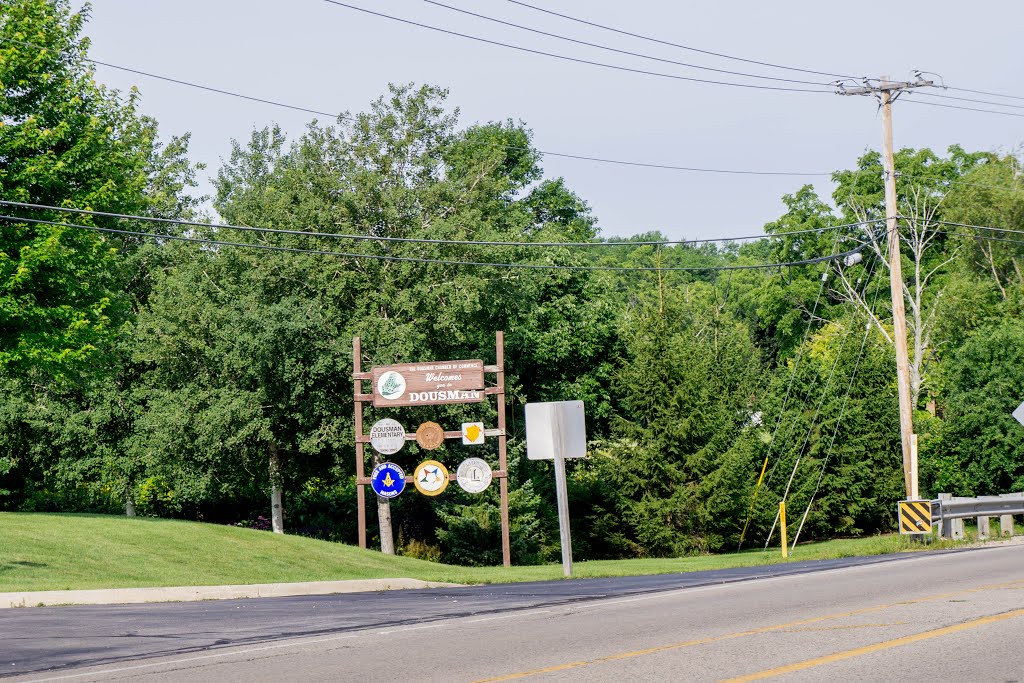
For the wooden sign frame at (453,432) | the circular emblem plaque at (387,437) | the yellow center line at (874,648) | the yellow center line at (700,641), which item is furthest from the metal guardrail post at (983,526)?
the yellow center line at (874,648)

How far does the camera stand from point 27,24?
31.0 meters

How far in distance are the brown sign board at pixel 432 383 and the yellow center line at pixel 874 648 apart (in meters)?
19.5

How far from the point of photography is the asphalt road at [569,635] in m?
8.52

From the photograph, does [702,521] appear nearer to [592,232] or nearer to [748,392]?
[748,392]

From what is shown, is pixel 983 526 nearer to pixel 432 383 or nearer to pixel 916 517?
pixel 916 517

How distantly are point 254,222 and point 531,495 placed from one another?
1279 cm

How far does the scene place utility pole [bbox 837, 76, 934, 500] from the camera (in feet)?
91.6

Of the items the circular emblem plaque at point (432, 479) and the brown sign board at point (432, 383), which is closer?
the brown sign board at point (432, 383)

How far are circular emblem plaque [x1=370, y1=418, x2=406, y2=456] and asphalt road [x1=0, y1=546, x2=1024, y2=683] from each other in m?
14.3

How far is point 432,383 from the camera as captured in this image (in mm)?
29938

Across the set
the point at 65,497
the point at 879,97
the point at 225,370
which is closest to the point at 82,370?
the point at 225,370

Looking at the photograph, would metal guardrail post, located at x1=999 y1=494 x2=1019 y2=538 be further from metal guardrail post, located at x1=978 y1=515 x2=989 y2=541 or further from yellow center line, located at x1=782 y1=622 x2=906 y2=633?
yellow center line, located at x1=782 y1=622 x2=906 y2=633

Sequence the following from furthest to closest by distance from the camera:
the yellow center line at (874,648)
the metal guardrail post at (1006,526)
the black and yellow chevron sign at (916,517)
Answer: the metal guardrail post at (1006,526)
the black and yellow chevron sign at (916,517)
the yellow center line at (874,648)

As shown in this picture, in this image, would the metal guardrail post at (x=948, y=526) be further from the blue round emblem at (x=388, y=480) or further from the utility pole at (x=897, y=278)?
the blue round emblem at (x=388, y=480)
